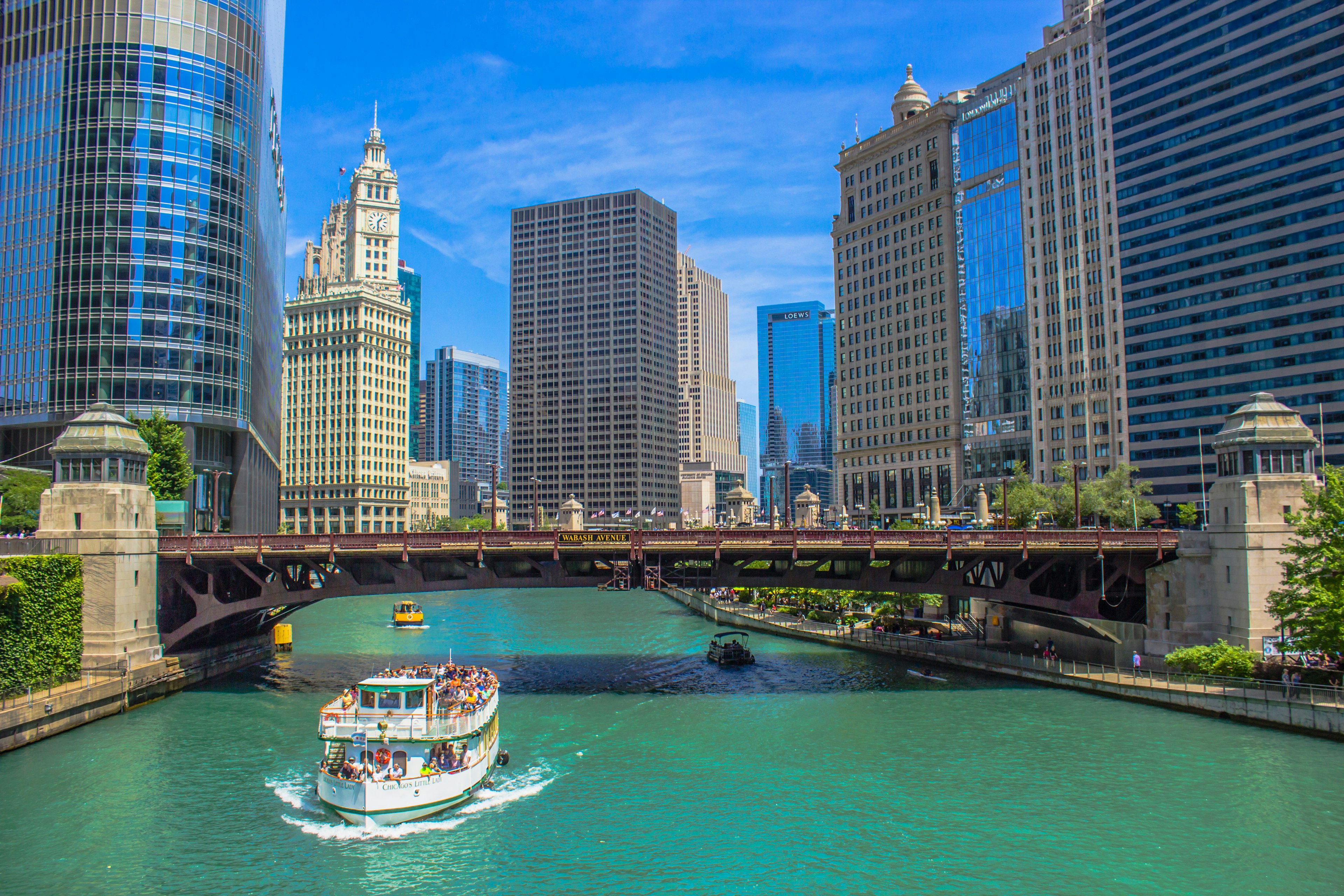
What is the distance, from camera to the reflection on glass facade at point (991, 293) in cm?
14962

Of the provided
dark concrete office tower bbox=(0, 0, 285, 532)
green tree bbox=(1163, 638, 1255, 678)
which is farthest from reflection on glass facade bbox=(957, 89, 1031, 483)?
dark concrete office tower bbox=(0, 0, 285, 532)

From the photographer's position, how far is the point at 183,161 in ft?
319

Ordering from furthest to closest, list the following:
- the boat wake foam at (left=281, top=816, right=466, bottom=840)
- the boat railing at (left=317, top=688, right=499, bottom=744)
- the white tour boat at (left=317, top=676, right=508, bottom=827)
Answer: the boat railing at (left=317, top=688, right=499, bottom=744) < the white tour boat at (left=317, top=676, right=508, bottom=827) < the boat wake foam at (left=281, top=816, right=466, bottom=840)

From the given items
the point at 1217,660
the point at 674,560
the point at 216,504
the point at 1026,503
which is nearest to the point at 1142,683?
the point at 1217,660

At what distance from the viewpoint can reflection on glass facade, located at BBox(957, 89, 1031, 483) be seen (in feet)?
491

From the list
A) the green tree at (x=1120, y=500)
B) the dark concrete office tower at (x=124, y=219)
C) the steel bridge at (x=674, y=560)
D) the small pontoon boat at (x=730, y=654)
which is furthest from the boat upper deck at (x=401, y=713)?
the green tree at (x=1120, y=500)

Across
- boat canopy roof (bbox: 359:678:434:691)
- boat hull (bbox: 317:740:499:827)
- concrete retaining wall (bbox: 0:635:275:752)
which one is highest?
boat canopy roof (bbox: 359:678:434:691)

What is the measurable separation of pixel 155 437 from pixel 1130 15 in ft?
475

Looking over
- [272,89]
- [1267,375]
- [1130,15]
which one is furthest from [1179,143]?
[272,89]

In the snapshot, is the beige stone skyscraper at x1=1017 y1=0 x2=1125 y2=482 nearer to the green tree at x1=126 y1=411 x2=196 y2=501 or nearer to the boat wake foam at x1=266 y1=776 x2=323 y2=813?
the green tree at x1=126 y1=411 x2=196 y2=501

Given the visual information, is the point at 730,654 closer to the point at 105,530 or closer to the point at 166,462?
the point at 105,530

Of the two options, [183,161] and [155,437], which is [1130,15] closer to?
[183,161]

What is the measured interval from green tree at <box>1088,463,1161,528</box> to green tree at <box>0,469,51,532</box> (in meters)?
103

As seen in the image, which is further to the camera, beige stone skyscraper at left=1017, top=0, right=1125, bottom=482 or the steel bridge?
beige stone skyscraper at left=1017, top=0, right=1125, bottom=482
